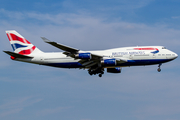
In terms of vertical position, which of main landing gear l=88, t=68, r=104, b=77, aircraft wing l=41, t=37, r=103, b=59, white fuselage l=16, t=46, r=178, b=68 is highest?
Answer: aircraft wing l=41, t=37, r=103, b=59

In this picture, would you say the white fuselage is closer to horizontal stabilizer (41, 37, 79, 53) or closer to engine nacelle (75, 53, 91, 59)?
horizontal stabilizer (41, 37, 79, 53)

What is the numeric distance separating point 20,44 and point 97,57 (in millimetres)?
16464

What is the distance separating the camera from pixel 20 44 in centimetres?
5416

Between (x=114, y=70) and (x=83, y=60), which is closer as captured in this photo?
(x=83, y=60)

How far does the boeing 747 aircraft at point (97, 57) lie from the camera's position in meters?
47.7

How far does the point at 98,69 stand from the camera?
168 feet

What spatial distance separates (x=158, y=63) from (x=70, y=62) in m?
16.2

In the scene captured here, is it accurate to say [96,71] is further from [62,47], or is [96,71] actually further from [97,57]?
[62,47]

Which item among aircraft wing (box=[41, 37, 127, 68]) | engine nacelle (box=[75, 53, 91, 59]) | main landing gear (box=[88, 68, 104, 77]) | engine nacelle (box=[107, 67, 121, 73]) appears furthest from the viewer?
engine nacelle (box=[107, 67, 121, 73])

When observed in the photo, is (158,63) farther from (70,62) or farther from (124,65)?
(70,62)

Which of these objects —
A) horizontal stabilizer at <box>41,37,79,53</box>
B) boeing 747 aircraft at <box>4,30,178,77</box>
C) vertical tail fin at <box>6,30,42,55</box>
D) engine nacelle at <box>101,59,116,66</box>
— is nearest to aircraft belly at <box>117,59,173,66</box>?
boeing 747 aircraft at <box>4,30,178,77</box>

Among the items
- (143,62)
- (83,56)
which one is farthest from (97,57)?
(143,62)

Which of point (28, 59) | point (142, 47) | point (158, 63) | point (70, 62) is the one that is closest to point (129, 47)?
point (142, 47)

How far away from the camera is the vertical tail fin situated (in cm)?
5366
